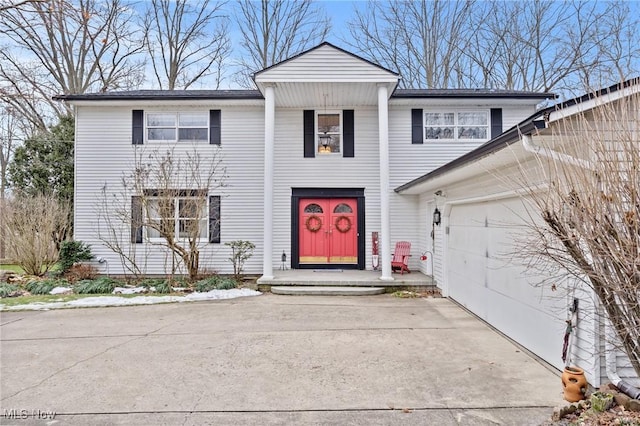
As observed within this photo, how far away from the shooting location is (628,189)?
7.25ft

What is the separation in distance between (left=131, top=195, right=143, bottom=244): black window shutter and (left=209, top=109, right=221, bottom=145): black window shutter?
2515mm

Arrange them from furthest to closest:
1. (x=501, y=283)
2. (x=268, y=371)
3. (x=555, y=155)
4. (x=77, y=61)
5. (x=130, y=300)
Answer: (x=77, y=61) < (x=130, y=300) < (x=501, y=283) < (x=268, y=371) < (x=555, y=155)

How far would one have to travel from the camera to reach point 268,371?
388cm

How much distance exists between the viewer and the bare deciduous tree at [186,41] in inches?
701

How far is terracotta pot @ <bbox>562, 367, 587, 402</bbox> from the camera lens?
3119 mm

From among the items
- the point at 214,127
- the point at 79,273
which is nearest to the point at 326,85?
the point at 214,127

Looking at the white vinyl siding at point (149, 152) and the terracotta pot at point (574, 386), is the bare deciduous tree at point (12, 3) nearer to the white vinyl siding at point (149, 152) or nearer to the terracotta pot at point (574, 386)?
the white vinyl siding at point (149, 152)

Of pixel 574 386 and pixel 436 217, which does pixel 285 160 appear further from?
pixel 574 386

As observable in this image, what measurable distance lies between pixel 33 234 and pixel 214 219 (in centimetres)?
476

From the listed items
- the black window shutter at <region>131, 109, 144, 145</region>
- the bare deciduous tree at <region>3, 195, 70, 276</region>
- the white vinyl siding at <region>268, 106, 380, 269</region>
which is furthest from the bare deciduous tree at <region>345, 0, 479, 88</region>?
the bare deciduous tree at <region>3, 195, 70, 276</region>

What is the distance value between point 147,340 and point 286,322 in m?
2.04

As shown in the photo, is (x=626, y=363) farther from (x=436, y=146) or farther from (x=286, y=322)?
(x=436, y=146)

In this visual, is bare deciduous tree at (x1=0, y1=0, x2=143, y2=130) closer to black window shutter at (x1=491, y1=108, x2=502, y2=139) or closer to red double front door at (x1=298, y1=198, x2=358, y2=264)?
red double front door at (x1=298, y1=198, x2=358, y2=264)

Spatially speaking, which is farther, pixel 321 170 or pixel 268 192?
pixel 321 170
